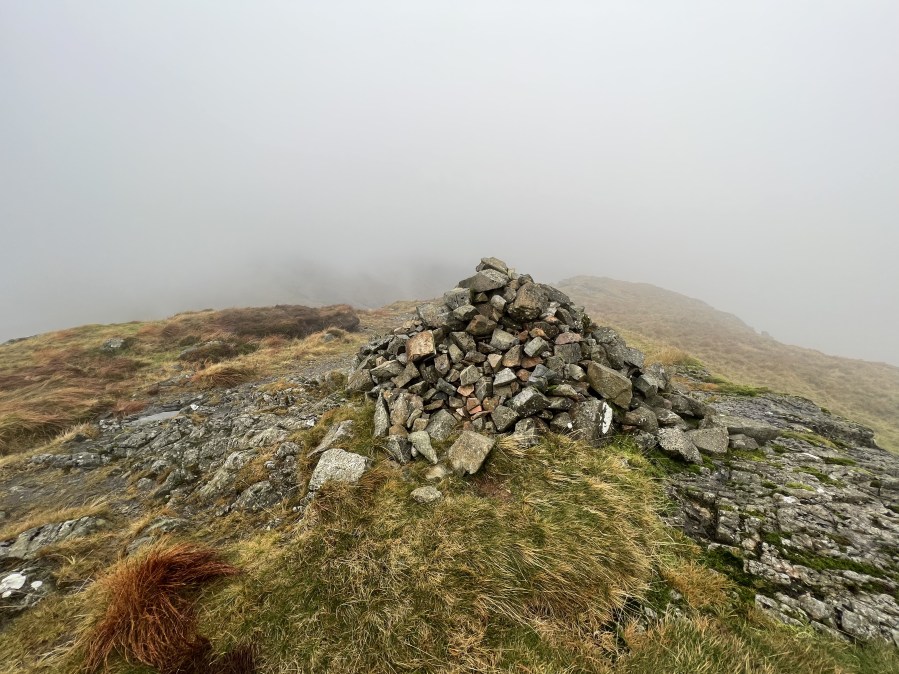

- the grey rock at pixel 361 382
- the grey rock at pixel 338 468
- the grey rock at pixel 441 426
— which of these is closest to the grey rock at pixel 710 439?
the grey rock at pixel 441 426

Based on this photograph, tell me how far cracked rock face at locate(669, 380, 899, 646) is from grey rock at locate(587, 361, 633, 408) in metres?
1.92

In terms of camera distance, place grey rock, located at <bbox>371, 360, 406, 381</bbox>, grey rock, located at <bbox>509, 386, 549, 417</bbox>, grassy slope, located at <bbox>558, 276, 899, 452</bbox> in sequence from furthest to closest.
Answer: grassy slope, located at <bbox>558, 276, 899, 452</bbox> → grey rock, located at <bbox>371, 360, 406, 381</bbox> → grey rock, located at <bbox>509, 386, 549, 417</bbox>

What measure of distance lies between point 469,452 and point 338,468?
2787 mm

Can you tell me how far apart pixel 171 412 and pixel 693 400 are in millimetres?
17687

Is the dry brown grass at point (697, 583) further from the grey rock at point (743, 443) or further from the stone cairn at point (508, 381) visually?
the grey rock at point (743, 443)

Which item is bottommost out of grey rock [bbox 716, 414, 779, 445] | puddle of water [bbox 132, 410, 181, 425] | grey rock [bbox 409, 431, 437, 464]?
puddle of water [bbox 132, 410, 181, 425]

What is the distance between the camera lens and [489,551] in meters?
5.06

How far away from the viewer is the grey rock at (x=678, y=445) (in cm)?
727

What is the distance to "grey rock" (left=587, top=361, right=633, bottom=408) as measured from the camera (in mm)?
7955

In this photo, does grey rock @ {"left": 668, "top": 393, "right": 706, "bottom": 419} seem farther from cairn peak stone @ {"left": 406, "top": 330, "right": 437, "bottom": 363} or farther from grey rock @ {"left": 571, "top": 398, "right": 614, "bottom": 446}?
cairn peak stone @ {"left": 406, "top": 330, "right": 437, "bottom": 363}

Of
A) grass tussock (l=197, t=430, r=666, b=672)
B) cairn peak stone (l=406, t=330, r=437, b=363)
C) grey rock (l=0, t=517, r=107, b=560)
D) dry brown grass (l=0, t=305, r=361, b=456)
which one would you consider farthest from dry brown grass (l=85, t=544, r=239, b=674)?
dry brown grass (l=0, t=305, r=361, b=456)

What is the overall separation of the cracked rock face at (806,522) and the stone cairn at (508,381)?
3.47 ft

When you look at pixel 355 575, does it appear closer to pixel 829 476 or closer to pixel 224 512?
pixel 224 512

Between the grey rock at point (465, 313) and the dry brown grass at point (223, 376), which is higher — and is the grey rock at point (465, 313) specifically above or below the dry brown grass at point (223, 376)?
above
